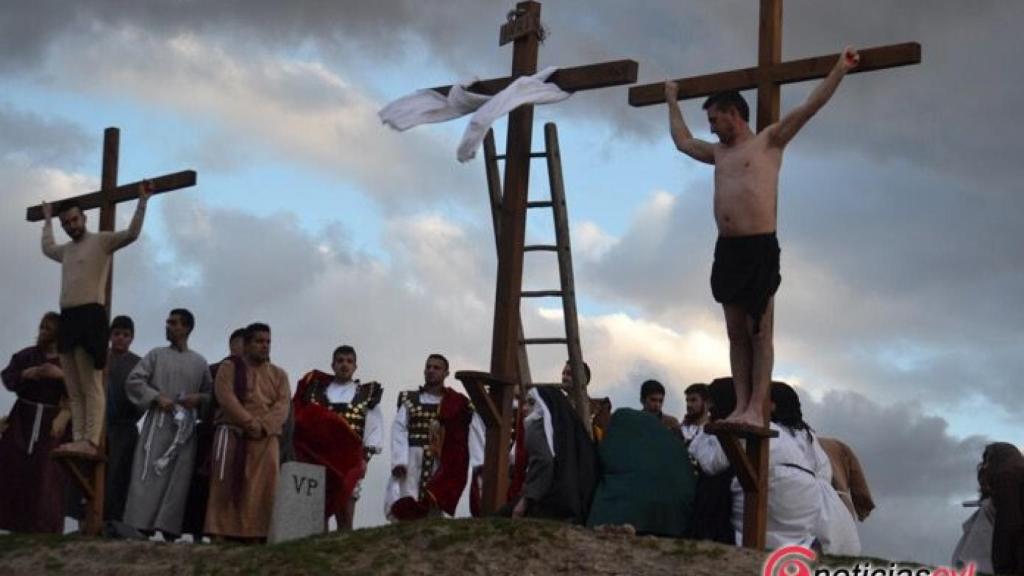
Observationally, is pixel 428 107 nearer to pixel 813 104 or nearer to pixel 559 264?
pixel 559 264

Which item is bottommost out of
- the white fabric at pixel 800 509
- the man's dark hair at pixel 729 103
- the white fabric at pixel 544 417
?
the white fabric at pixel 800 509

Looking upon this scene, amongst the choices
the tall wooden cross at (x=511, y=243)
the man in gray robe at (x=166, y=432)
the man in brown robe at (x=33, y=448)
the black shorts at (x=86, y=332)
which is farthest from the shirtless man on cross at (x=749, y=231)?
the man in brown robe at (x=33, y=448)

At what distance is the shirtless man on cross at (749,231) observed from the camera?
39.2ft

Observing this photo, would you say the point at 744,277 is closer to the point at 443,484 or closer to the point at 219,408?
the point at 443,484

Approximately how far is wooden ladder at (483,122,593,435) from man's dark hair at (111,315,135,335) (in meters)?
3.82

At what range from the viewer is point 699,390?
14.0 m

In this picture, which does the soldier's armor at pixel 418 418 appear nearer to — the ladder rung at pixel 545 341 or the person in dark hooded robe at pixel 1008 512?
the ladder rung at pixel 545 341

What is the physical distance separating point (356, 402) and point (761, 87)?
495 centimetres

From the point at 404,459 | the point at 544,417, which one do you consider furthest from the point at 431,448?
the point at 544,417

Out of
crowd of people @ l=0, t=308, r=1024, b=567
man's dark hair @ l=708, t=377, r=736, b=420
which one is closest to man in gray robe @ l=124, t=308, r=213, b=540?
crowd of people @ l=0, t=308, r=1024, b=567

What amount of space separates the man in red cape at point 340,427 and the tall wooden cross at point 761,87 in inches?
158

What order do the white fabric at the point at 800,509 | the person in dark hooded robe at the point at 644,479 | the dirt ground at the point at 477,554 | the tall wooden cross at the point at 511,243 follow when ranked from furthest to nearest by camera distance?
the tall wooden cross at the point at 511,243, the white fabric at the point at 800,509, the person in dark hooded robe at the point at 644,479, the dirt ground at the point at 477,554

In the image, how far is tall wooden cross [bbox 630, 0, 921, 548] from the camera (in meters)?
11.9

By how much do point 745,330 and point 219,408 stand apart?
4683 millimetres
